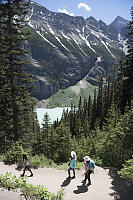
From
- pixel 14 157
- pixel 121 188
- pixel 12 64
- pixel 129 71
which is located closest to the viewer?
pixel 121 188

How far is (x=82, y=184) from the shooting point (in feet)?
30.0

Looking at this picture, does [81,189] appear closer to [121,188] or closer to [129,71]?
[121,188]

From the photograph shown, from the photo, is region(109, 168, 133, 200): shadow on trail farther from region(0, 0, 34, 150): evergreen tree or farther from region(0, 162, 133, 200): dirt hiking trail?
region(0, 0, 34, 150): evergreen tree

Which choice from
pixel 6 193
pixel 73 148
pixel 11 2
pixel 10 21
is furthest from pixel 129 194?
pixel 11 2

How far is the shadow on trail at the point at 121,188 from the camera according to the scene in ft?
27.0

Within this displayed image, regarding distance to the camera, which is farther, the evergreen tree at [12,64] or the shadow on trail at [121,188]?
the evergreen tree at [12,64]

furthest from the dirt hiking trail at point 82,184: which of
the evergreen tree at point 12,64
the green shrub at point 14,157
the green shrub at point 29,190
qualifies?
the evergreen tree at point 12,64

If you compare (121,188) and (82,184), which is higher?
(82,184)

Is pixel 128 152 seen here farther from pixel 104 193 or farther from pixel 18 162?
pixel 18 162

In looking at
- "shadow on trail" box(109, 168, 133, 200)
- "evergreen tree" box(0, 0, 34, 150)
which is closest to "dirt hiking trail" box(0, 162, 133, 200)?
"shadow on trail" box(109, 168, 133, 200)

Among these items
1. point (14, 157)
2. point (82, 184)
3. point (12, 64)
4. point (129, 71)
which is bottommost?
point (82, 184)

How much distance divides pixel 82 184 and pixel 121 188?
7.97 feet

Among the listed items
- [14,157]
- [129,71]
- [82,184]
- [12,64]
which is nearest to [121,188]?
[82,184]

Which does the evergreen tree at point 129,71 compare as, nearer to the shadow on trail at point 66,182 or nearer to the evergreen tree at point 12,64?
the shadow on trail at point 66,182
